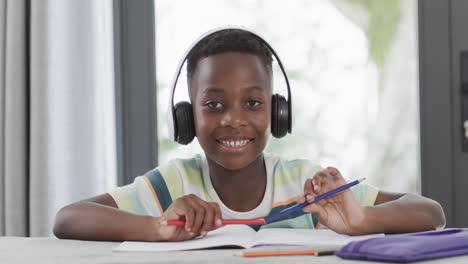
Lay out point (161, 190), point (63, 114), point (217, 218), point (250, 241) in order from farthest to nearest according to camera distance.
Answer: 1. point (63, 114)
2. point (161, 190)
3. point (217, 218)
4. point (250, 241)

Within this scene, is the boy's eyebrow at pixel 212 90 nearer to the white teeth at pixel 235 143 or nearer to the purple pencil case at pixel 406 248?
the white teeth at pixel 235 143

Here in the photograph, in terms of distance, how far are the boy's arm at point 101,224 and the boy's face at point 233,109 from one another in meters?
0.26

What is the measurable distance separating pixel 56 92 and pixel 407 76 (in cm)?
113

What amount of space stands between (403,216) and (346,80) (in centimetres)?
115

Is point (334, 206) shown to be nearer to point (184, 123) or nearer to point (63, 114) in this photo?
point (184, 123)

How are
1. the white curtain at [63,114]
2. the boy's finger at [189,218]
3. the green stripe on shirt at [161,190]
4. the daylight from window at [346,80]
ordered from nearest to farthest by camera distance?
the boy's finger at [189,218], the green stripe on shirt at [161,190], the white curtain at [63,114], the daylight from window at [346,80]

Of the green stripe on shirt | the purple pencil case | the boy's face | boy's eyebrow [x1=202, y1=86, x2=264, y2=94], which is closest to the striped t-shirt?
the green stripe on shirt

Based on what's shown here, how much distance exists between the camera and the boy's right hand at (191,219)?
1.03 m

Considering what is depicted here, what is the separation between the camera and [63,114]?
1984 millimetres

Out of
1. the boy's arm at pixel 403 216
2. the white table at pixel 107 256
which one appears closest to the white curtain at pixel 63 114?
the white table at pixel 107 256

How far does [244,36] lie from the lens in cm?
139

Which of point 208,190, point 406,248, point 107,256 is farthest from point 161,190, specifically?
point 406,248

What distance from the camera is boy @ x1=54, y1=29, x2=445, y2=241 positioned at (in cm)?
111

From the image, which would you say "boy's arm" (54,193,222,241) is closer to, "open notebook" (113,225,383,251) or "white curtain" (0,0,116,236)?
"open notebook" (113,225,383,251)
